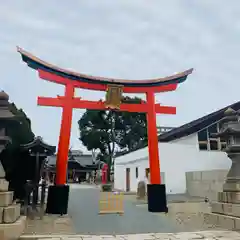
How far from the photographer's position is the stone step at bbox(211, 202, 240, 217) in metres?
6.65

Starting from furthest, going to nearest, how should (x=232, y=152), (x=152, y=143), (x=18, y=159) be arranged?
(x=152, y=143) → (x=18, y=159) → (x=232, y=152)

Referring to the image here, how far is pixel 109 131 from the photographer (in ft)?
109

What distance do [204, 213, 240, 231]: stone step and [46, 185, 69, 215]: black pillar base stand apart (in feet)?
14.8

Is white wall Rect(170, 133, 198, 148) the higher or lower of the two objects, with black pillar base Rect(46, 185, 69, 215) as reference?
higher

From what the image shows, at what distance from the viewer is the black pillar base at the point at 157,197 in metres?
10.1

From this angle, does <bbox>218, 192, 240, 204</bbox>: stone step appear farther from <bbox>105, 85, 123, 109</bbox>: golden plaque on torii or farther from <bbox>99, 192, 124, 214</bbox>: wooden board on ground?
<bbox>105, 85, 123, 109</bbox>: golden plaque on torii

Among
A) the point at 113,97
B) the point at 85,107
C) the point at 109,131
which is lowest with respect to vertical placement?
the point at 85,107

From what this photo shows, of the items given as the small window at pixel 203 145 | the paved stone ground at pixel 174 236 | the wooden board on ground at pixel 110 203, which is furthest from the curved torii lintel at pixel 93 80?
the small window at pixel 203 145

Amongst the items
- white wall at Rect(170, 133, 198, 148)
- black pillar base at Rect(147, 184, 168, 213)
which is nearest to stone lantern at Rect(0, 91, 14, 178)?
black pillar base at Rect(147, 184, 168, 213)

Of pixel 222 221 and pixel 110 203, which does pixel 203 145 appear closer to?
pixel 110 203

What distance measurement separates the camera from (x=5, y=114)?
6.29 meters

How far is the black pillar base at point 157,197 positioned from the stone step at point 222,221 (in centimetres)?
245

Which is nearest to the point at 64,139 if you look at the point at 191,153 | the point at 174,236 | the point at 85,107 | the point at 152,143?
the point at 85,107

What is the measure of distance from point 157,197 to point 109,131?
23.1m
